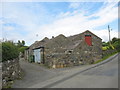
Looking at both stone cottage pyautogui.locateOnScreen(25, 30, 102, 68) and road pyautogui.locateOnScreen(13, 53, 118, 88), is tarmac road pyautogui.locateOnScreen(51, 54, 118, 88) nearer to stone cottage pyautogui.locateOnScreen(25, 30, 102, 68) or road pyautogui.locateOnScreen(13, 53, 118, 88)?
road pyautogui.locateOnScreen(13, 53, 118, 88)

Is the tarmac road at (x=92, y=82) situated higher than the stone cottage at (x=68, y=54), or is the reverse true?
the stone cottage at (x=68, y=54)

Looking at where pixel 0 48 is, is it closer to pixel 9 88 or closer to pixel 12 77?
pixel 12 77

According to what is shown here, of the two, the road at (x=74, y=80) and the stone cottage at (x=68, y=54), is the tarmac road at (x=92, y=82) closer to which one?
the road at (x=74, y=80)

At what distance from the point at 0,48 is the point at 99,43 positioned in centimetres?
2484

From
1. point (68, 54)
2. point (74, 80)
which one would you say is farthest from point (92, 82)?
point (68, 54)

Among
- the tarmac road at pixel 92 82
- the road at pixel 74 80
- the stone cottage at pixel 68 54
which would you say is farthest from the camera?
the stone cottage at pixel 68 54

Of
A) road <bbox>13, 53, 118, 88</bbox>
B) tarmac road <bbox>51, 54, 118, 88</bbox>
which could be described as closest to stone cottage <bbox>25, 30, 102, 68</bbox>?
road <bbox>13, 53, 118, 88</bbox>

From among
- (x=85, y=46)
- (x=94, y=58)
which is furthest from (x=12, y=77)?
(x=94, y=58)

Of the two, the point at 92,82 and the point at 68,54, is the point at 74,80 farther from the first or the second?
the point at 68,54

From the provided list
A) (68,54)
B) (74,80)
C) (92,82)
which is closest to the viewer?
(92,82)

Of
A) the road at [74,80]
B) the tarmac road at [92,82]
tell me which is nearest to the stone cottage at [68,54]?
the road at [74,80]

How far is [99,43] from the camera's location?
28641 millimetres

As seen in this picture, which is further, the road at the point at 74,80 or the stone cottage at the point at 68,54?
the stone cottage at the point at 68,54

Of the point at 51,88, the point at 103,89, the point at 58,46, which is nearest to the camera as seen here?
the point at 103,89
